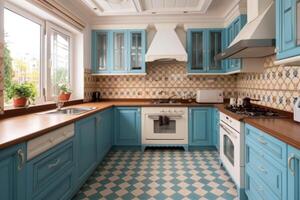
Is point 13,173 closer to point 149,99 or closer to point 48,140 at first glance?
point 48,140

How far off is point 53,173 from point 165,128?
2.29 m

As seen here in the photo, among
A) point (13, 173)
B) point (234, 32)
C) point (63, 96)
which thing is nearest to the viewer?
point (13, 173)

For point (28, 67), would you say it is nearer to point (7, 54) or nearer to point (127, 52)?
point (7, 54)

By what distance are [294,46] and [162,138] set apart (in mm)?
2572

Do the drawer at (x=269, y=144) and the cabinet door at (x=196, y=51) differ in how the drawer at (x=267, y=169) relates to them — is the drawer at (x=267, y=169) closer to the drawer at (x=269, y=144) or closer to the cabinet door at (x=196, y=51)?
the drawer at (x=269, y=144)

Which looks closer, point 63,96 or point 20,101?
point 20,101

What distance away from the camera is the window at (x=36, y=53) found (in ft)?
7.89

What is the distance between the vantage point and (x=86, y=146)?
254 centimetres

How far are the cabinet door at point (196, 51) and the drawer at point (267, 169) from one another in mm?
2190

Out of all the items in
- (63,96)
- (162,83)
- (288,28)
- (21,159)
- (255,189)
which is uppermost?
(288,28)

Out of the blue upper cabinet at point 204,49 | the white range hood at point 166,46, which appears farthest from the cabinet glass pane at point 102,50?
the blue upper cabinet at point 204,49

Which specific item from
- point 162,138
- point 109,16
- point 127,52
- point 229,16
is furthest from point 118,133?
point 229,16

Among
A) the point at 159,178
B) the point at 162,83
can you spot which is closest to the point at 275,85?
the point at 159,178

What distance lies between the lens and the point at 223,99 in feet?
13.3
